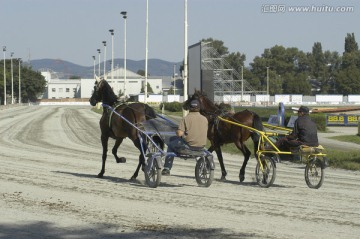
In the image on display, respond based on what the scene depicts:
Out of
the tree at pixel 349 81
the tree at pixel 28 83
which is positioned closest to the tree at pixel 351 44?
the tree at pixel 349 81

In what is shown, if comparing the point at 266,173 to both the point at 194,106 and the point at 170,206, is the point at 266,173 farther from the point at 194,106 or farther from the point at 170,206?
the point at 170,206

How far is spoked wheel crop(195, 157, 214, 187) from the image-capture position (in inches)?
542

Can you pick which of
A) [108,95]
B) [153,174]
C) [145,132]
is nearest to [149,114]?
[145,132]

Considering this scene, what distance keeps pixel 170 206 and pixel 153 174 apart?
8.81ft

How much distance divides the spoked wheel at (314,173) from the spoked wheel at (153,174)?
298cm

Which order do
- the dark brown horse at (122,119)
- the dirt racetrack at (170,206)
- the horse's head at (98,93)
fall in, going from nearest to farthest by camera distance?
the dirt racetrack at (170,206)
the dark brown horse at (122,119)
the horse's head at (98,93)

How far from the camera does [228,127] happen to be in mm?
15422

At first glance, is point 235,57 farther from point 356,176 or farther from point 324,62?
point 356,176

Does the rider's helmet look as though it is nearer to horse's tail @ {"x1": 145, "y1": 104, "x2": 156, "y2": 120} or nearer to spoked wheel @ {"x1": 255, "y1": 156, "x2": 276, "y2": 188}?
horse's tail @ {"x1": 145, "y1": 104, "x2": 156, "y2": 120}

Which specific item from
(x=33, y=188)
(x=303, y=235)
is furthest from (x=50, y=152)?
(x=303, y=235)

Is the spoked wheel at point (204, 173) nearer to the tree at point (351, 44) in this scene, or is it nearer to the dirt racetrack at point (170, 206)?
the dirt racetrack at point (170, 206)

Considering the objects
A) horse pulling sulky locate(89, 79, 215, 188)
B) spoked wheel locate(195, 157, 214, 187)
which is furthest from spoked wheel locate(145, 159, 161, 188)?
spoked wheel locate(195, 157, 214, 187)

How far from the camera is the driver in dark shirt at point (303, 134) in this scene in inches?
551

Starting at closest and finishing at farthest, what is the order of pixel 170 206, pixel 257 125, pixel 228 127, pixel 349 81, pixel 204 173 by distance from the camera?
pixel 170 206 → pixel 204 173 → pixel 257 125 → pixel 228 127 → pixel 349 81
